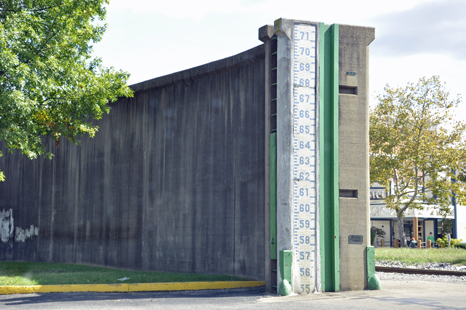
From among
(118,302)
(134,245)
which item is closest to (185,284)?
(118,302)

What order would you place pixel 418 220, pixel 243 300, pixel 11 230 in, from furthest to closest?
1. pixel 418 220
2. pixel 11 230
3. pixel 243 300

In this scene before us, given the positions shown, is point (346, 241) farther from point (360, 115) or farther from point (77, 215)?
point (77, 215)

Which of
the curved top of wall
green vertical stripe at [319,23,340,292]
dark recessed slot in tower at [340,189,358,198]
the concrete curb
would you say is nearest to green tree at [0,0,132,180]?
the curved top of wall

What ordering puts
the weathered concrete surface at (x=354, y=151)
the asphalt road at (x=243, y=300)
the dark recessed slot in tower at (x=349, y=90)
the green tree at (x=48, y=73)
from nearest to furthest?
the asphalt road at (x=243, y=300)
the weathered concrete surface at (x=354, y=151)
the dark recessed slot in tower at (x=349, y=90)
the green tree at (x=48, y=73)

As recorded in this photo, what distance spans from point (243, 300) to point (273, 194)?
254cm

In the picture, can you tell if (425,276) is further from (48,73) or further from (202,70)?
(48,73)

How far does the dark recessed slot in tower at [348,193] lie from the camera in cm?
1161

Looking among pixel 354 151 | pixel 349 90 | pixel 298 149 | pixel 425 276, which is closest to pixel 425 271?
pixel 425 276

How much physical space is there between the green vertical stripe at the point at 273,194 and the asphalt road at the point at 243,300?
1097mm

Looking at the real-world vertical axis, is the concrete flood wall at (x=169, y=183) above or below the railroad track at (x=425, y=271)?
above

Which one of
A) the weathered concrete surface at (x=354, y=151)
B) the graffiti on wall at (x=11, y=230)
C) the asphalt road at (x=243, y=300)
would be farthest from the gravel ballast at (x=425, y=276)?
the graffiti on wall at (x=11, y=230)

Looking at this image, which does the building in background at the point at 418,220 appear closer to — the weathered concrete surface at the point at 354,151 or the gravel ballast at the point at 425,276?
the gravel ballast at the point at 425,276

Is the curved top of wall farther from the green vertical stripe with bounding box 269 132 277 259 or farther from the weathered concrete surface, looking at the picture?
the green vertical stripe with bounding box 269 132 277 259

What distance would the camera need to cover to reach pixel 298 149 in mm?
11180
